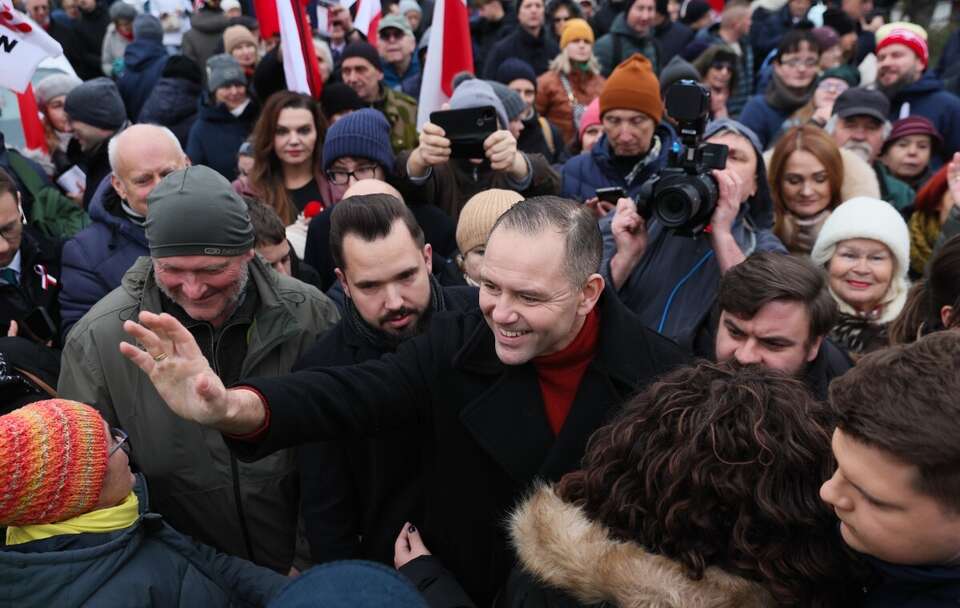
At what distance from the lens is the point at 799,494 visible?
1.64 meters

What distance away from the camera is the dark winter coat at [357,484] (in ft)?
8.42

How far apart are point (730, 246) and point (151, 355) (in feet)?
6.79

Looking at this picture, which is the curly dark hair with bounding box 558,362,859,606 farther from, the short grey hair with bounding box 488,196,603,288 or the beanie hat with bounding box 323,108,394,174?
the beanie hat with bounding box 323,108,394,174

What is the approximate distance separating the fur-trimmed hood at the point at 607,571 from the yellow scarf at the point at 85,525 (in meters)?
0.98

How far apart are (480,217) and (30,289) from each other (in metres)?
1.84

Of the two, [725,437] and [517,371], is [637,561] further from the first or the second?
[517,371]

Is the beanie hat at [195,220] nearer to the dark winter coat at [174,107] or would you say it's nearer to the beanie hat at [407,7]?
the dark winter coat at [174,107]

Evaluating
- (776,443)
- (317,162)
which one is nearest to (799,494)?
(776,443)

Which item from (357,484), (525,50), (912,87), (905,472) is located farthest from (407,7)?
(905,472)

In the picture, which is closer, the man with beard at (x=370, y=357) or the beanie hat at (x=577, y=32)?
the man with beard at (x=370, y=357)

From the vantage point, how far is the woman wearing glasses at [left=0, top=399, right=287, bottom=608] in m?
1.92

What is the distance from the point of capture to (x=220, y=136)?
5.94 meters

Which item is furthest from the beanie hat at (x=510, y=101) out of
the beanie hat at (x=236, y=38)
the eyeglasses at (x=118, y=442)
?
the eyeglasses at (x=118, y=442)

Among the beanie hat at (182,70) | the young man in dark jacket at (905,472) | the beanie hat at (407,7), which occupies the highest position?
the young man in dark jacket at (905,472)
